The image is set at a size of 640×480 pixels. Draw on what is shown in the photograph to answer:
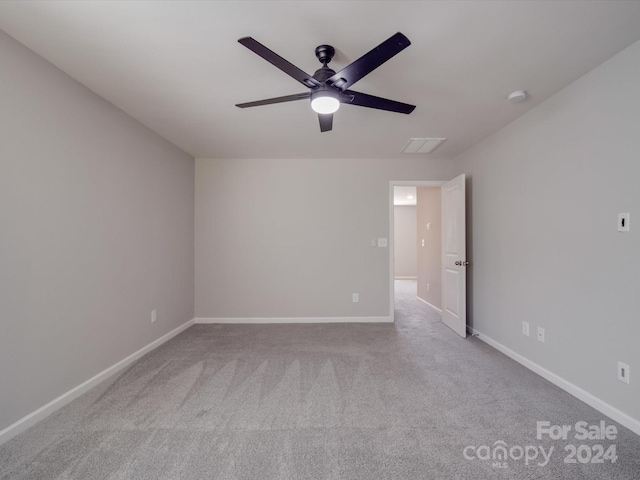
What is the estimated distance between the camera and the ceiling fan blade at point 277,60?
1431 millimetres

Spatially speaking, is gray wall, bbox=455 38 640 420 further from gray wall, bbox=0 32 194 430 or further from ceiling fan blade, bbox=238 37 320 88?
gray wall, bbox=0 32 194 430

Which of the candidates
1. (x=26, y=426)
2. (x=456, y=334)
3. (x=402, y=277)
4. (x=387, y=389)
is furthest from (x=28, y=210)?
(x=402, y=277)

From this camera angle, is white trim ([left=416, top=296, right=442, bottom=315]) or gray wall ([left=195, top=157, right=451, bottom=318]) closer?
gray wall ([left=195, top=157, right=451, bottom=318])

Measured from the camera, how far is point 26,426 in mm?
1809

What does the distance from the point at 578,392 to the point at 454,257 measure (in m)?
1.86

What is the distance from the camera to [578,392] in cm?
214

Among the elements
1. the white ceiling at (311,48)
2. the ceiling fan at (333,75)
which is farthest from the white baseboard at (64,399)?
the ceiling fan at (333,75)


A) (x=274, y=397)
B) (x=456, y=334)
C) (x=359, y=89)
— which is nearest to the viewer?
(x=274, y=397)

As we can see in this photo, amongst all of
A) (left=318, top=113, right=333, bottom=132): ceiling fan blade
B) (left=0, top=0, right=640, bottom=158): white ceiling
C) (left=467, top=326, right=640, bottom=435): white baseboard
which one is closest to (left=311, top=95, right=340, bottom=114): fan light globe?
(left=318, top=113, right=333, bottom=132): ceiling fan blade

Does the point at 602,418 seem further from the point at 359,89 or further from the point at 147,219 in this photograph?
the point at 147,219

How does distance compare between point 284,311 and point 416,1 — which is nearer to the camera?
point 416,1

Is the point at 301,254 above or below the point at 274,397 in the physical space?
above

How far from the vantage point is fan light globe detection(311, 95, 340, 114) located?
1.78 meters

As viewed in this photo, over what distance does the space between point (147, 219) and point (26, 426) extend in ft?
6.23
